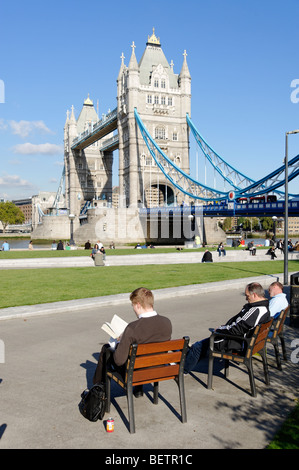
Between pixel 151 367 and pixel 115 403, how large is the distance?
781mm

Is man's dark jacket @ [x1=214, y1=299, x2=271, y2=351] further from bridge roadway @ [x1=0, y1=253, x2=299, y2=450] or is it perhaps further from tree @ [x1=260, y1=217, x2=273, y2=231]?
tree @ [x1=260, y1=217, x2=273, y2=231]

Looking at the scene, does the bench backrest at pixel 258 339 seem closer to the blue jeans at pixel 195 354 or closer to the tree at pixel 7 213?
the blue jeans at pixel 195 354

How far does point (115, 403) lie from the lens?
4.93 metres

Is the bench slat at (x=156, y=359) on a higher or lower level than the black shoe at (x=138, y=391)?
higher

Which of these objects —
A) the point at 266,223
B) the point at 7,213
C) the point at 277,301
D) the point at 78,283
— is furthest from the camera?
the point at 266,223

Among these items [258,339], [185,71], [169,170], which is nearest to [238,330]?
[258,339]

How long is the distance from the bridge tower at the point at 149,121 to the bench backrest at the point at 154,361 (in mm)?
59648

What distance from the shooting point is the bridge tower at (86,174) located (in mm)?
93312

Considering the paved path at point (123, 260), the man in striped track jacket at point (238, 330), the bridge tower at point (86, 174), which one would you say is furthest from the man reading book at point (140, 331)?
the bridge tower at point (86, 174)

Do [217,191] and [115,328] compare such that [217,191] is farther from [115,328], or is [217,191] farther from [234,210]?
[115,328]

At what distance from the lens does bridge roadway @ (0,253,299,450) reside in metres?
3.97

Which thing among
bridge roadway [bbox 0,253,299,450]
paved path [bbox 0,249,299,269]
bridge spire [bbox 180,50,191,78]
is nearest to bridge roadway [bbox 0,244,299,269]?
paved path [bbox 0,249,299,269]

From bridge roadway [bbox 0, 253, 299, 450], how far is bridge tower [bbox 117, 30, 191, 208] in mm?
57073
